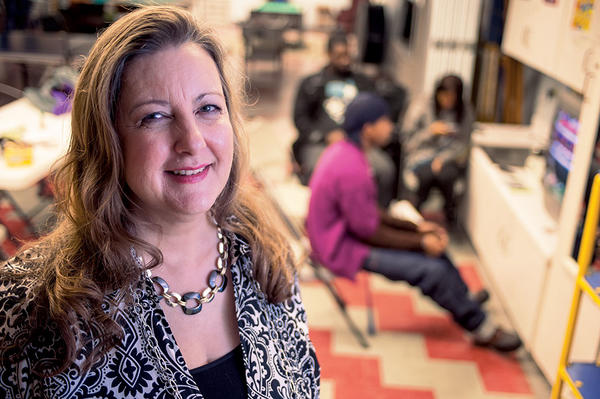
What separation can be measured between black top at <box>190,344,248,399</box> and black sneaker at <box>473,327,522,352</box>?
85.1 inches

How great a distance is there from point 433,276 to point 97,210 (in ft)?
7.33

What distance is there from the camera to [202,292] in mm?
1264

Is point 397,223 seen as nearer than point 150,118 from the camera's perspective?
No

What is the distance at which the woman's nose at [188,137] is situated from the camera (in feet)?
3.47

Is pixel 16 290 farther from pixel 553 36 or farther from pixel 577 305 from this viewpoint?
pixel 553 36

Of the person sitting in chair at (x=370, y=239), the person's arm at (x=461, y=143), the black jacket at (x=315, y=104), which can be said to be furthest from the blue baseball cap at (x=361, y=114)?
the black jacket at (x=315, y=104)

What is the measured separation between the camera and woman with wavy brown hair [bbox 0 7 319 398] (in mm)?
1056

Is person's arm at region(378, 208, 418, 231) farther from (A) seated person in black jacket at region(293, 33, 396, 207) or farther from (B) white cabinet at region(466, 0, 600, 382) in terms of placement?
(A) seated person in black jacket at region(293, 33, 396, 207)

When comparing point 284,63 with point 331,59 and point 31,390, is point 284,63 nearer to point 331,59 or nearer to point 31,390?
point 331,59

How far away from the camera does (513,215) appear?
3.20 meters

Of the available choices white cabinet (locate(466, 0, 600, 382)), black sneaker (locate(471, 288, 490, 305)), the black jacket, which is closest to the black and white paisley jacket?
white cabinet (locate(466, 0, 600, 382))

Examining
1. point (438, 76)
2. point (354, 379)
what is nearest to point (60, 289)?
point (354, 379)

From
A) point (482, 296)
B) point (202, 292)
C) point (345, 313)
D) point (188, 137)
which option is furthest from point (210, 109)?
point (482, 296)

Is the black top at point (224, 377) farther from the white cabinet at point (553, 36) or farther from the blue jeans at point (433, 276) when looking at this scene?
the white cabinet at point (553, 36)
